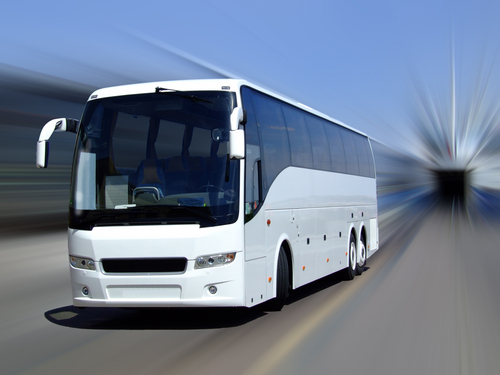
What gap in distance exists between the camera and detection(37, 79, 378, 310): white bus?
664 centimetres

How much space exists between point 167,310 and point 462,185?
65159mm

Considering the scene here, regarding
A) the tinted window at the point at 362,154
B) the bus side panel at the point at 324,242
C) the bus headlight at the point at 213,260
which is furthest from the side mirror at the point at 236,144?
the tinted window at the point at 362,154

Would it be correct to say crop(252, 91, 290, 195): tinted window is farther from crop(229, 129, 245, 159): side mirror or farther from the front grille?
the front grille

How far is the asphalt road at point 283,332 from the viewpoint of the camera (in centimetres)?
523

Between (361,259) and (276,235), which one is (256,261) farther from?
(361,259)

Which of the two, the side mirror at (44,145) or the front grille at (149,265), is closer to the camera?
the front grille at (149,265)

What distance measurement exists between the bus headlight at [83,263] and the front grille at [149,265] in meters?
0.26

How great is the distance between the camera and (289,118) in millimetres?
9320

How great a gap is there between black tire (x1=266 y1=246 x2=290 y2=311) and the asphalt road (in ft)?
0.47

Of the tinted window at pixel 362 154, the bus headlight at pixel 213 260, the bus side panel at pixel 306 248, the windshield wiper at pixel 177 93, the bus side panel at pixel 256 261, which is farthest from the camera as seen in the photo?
the tinted window at pixel 362 154

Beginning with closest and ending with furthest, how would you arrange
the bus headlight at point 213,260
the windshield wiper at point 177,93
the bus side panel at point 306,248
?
the bus headlight at point 213,260 < the windshield wiper at point 177,93 < the bus side panel at point 306,248

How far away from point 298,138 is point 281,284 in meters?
2.48

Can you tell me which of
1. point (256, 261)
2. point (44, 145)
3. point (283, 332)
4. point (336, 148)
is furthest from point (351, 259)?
point (44, 145)

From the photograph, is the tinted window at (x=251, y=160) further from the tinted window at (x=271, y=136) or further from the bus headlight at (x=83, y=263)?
the bus headlight at (x=83, y=263)
